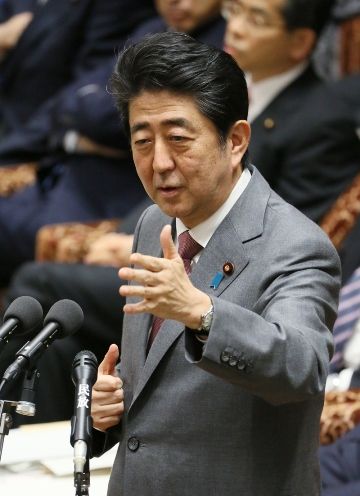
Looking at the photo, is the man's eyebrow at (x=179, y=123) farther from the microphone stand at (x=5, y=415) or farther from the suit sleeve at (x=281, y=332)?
the microphone stand at (x=5, y=415)

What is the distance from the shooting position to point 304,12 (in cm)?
366

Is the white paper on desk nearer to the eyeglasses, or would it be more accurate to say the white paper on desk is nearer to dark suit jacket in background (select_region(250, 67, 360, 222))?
dark suit jacket in background (select_region(250, 67, 360, 222))

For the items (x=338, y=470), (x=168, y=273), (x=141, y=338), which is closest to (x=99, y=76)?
(x=338, y=470)

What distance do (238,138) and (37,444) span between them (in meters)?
1.03

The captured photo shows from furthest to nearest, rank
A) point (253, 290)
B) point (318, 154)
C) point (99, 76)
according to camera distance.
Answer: point (99, 76) → point (318, 154) → point (253, 290)

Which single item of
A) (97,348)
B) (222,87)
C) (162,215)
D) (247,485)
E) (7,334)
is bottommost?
(97,348)

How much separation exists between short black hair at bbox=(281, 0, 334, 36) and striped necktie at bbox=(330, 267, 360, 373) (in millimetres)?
845

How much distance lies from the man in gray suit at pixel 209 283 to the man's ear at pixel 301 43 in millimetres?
1749

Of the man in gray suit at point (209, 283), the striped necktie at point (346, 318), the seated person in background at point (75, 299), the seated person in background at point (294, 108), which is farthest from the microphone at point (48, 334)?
the seated person in background at point (294, 108)

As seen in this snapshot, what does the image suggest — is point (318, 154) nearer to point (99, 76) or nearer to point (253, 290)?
point (99, 76)

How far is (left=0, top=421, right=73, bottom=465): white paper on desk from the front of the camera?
8.45ft

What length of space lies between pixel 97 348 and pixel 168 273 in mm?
2134

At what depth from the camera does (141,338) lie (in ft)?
6.57

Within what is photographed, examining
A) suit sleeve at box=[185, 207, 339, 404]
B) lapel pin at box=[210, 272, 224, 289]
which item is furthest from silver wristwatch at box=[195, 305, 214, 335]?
lapel pin at box=[210, 272, 224, 289]
